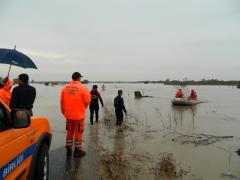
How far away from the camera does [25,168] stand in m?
3.38

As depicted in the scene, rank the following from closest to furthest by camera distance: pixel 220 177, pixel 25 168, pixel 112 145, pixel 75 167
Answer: pixel 25 168
pixel 75 167
pixel 220 177
pixel 112 145

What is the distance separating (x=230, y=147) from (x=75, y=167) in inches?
215

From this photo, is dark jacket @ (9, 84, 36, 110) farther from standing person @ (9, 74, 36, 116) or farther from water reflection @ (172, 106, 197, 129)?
water reflection @ (172, 106, 197, 129)

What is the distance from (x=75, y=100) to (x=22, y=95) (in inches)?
45.8

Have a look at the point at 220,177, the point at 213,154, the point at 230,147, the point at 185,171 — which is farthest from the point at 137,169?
the point at 230,147

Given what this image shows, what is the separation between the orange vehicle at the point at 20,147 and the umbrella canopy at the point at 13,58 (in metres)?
2.29

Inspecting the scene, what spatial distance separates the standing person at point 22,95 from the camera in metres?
5.71

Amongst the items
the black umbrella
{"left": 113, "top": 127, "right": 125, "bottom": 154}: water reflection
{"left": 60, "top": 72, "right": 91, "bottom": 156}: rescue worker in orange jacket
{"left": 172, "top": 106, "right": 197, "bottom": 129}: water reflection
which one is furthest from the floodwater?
the black umbrella

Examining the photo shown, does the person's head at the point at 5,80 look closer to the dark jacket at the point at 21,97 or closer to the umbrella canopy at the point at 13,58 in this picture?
the umbrella canopy at the point at 13,58

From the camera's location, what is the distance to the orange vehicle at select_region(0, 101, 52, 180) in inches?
109

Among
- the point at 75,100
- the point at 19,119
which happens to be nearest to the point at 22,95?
the point at 75,100

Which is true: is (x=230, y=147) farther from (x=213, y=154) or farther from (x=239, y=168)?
(x=239, y=168)

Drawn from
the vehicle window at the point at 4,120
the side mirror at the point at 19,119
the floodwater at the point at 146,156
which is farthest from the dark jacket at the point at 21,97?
the side mirror at the point at 19,119

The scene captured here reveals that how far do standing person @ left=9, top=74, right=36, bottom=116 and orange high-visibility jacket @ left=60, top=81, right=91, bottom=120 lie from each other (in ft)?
2.71
